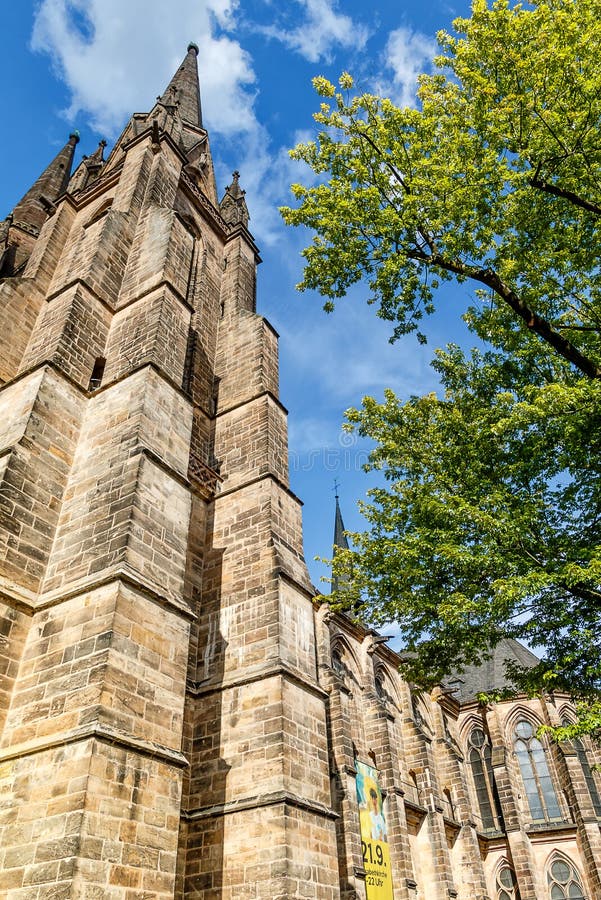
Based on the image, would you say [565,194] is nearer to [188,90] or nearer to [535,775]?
[188,90]

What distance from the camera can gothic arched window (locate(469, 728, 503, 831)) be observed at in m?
24.1

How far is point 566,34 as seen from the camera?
8859 millimetres

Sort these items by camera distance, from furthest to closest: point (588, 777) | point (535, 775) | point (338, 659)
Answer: point (535, 775) → point (588, 777) → point (338, 659)

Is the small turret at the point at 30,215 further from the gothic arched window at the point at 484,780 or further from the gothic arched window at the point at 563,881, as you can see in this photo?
the gothic arched window at the point at 563,881

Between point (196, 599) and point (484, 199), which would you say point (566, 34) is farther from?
point (196, 599)

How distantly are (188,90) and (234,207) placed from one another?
9.70 metres

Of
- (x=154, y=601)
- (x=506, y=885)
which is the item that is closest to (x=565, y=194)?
(x=154, y=601)

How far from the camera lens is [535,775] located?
24.4 metres

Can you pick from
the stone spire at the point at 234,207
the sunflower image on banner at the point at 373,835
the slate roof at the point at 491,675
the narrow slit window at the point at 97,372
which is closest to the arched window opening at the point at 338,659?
the sunflower image on banner at the point at 373,835

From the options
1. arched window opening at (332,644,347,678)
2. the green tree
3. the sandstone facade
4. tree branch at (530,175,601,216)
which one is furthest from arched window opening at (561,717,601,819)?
tree branch at (530,175,601,216)

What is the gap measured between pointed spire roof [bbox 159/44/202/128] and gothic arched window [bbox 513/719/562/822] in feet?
89.6

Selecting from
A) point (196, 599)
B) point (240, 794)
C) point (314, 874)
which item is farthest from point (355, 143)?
point (314, 874)

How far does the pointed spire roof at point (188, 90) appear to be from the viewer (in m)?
23.5

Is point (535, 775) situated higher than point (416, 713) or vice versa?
point (416, 713)
